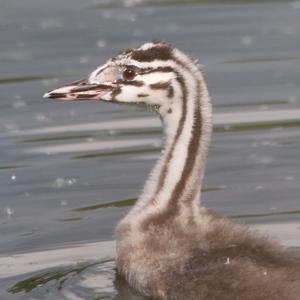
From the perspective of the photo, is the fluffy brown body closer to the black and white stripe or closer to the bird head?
the black and white stripe

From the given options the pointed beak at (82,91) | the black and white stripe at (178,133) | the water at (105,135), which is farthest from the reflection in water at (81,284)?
the pointed beak at (82,91)

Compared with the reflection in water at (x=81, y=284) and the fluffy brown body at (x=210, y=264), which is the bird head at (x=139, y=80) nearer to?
the fluffy brown body at (x=210, y=264)

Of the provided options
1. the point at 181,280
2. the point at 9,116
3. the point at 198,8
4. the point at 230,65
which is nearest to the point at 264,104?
the point at 230,65

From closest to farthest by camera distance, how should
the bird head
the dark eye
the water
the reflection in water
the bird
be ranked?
the bird, the reflection in water, the bird head, the dark eye, the water

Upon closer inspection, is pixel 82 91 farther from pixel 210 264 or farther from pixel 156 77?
pixel 210 264

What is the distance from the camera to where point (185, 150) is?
37.6 ft

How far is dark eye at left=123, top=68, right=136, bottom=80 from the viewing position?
11.6 metres

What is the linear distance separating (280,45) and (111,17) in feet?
7.41

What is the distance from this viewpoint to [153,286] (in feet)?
36.1

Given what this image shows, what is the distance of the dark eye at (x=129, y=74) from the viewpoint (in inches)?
458

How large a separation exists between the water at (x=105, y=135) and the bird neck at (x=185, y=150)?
0.62 m

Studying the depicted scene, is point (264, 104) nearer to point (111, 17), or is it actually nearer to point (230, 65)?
point (230, 65)

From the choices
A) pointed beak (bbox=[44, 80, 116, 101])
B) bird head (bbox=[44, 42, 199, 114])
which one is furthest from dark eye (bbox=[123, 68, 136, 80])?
pointed beak (bbox=[44, 80, 116, 101])

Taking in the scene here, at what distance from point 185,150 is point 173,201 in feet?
1.15
